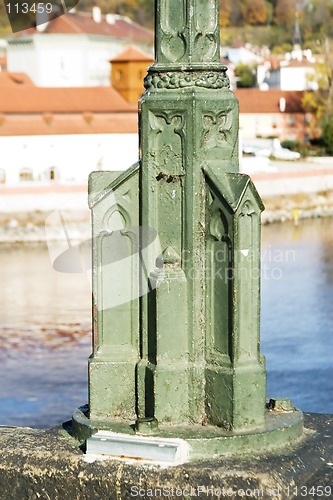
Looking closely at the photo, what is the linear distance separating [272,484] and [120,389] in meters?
0.36

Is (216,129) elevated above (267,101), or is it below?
above

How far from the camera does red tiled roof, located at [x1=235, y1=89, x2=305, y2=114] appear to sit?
40.6m

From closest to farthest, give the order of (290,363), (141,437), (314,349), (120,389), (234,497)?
(234,497), (141,437), (120,389), (290,363), (314,349)

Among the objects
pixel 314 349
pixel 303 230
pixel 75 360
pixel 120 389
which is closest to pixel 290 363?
pixel 314 349

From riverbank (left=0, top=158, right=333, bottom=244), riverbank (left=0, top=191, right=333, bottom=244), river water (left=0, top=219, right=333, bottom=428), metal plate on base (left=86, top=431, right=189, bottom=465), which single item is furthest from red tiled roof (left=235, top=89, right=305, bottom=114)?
metal plate on base (left=86, top=431, right=189, bottom=465)

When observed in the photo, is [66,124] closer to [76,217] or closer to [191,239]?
[76,217]

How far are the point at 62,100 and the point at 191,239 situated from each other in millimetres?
31640

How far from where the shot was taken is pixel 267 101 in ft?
135

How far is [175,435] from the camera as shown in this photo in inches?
84.1

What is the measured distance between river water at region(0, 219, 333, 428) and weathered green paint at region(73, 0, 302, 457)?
6363mm

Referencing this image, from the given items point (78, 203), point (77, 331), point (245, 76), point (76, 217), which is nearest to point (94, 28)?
point (245, 76)

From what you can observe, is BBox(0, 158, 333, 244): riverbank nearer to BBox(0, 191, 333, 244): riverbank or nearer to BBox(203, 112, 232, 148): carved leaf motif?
BBox(0, 191, 333, 244): riverbank

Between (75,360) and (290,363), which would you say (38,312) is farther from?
(290,363)

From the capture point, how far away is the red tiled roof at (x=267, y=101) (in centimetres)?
4062
